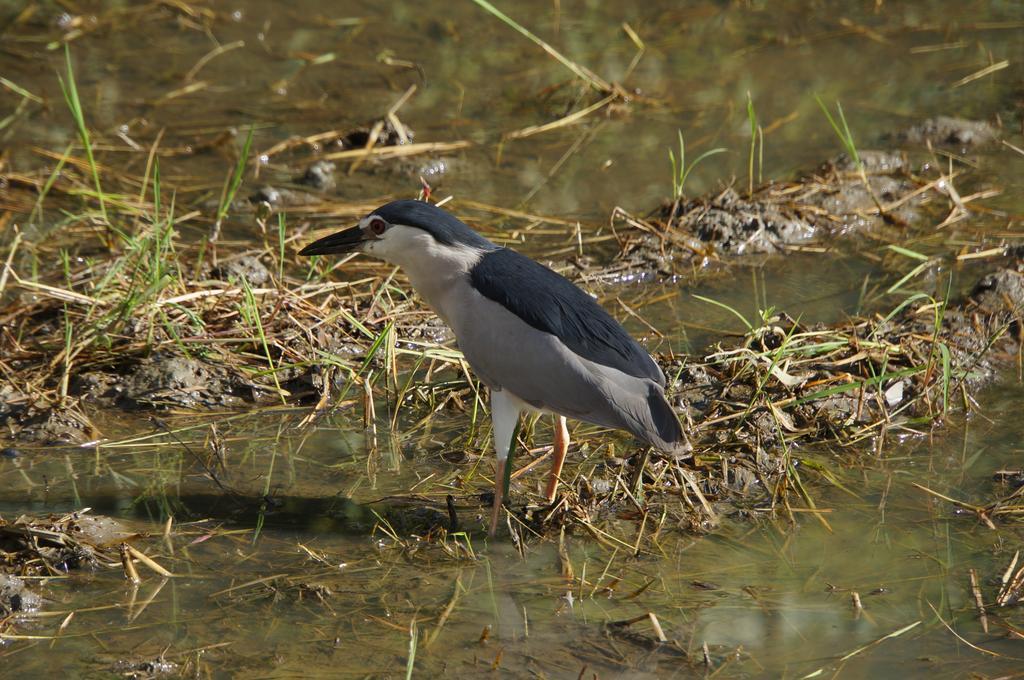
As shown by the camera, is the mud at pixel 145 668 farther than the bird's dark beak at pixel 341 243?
No

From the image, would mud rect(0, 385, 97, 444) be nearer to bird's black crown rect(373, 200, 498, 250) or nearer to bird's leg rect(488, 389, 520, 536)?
bird's black crown rect(373, 200, 498, 250)

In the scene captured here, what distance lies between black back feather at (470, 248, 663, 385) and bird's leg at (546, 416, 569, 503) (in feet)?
1.26

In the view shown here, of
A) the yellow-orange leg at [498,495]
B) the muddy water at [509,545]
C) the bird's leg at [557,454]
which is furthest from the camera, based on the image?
the bird's leg at [557,454]

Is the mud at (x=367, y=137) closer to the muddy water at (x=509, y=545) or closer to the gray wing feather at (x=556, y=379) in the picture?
the muddy water at (x=509, y=545)

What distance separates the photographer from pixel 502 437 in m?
4.15

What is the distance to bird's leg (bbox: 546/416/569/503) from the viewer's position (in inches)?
167

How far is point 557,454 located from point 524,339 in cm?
48

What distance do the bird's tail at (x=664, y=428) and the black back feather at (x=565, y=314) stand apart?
4.8 inches

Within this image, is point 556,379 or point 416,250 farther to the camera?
point 416,250

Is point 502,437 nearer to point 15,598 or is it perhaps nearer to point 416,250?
point 416,250

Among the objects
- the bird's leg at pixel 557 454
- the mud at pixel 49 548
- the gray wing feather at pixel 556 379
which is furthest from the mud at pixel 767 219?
the mud at pixel 49 548

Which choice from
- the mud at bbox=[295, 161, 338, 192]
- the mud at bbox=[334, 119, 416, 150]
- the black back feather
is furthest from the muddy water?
the black back feather

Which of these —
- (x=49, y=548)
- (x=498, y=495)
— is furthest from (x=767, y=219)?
(x=49, y=548)

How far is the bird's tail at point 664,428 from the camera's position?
3928mm
